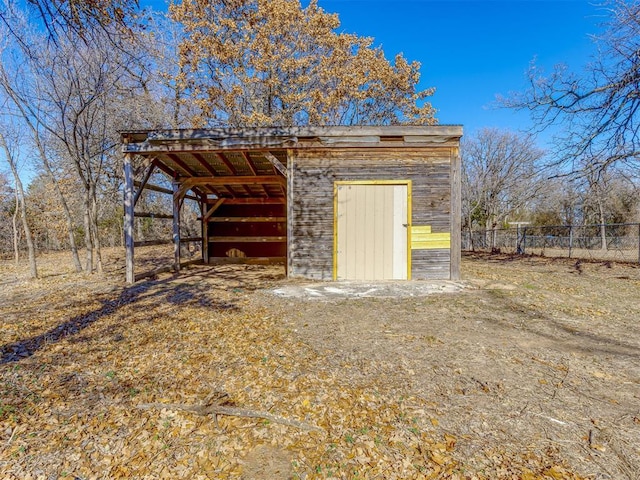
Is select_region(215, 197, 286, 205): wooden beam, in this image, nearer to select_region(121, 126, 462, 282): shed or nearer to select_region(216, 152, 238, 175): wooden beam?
select_region(216, 152, 238, 175): wooden beam

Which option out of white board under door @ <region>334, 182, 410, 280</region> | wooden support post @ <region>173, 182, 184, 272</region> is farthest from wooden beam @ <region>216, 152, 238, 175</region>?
white board under door @ <region>334, 182, 410, 280</region>

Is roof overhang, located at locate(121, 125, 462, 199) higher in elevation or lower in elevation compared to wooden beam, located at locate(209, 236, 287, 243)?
higher

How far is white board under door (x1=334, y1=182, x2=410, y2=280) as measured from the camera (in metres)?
6.80

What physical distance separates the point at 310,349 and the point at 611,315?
4270 mm

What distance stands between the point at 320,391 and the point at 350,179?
511 centimetres

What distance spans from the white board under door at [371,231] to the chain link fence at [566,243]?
802 cm

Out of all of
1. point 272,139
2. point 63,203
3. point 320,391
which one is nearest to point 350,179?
point 272,139

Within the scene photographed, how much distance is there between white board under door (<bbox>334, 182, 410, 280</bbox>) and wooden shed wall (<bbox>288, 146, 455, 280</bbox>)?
18 cm

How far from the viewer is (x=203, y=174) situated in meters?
8.75

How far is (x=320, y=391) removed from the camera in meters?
2.41

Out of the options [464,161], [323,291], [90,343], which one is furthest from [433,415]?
[464,161]

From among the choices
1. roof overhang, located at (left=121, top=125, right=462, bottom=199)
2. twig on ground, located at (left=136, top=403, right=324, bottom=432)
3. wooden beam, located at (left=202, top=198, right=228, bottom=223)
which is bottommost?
twig on ground, located at (left=136, top=403, right=324, bottom=432)

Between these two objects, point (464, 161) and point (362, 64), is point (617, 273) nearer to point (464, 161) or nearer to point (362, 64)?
point (362, 64)

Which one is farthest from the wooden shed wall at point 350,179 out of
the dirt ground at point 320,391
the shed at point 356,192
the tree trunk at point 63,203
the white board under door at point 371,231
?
the tree trunk at point 63,203
